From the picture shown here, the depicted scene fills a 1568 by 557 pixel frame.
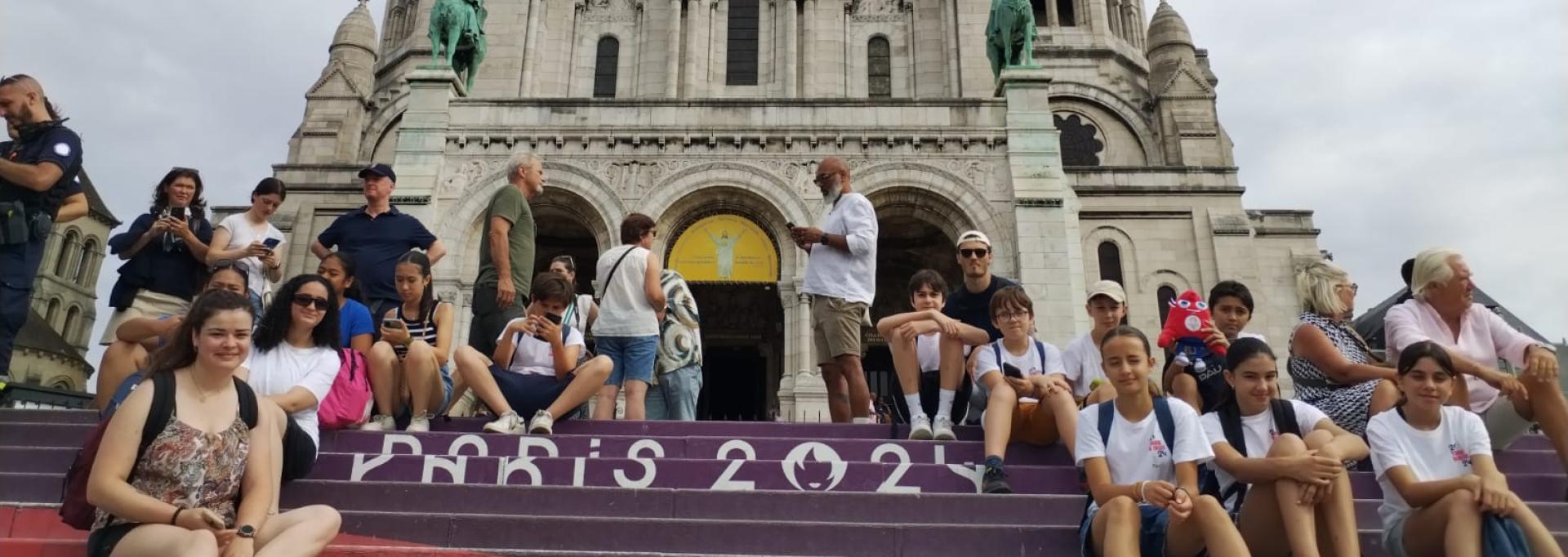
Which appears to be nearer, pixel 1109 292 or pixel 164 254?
pixel 1109 292

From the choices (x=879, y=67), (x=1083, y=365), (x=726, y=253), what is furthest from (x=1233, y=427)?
(x=879, y=67)

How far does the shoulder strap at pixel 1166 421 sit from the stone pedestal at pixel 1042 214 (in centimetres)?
1038

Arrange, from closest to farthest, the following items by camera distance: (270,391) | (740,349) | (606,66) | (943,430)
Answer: (270,391) < (943,430) < (740,349) < (606,66)

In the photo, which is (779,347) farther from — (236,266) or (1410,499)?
(1410,499)

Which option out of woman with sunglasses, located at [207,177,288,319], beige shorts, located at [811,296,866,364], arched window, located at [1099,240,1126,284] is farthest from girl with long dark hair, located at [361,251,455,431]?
arched window, located at [1099,240,1126,284]

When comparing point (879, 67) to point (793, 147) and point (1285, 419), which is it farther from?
point (1285, 419)

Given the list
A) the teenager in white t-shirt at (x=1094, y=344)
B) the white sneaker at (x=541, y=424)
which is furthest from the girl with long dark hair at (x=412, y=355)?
the teenager in white t-shirt at (x=1094, y=344)

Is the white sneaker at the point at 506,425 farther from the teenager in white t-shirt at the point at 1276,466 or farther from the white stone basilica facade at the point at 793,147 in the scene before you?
the white stone basilica facade at the point at 793,147

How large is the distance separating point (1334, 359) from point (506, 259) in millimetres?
6237

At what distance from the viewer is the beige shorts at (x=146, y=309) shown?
23.8ft

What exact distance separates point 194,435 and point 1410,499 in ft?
18.7

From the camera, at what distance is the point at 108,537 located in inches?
155

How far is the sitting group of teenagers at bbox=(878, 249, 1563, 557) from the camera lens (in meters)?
4.38

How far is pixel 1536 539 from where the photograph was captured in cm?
437
